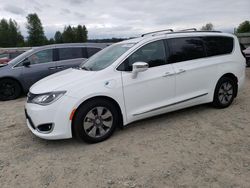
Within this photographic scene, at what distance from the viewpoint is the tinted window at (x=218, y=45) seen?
15.8ft

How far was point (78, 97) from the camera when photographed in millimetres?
3469

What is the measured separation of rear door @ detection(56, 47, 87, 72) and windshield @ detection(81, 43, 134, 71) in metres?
3.06

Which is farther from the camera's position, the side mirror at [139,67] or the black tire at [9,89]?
the black tire at [9,89]

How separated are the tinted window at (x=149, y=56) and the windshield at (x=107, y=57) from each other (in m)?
0.21

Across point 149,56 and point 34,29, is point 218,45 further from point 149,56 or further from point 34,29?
point 34,29

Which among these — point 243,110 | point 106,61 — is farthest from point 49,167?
point 243,110

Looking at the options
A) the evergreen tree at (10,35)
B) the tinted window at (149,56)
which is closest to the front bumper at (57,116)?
the tinted window at (149,56)

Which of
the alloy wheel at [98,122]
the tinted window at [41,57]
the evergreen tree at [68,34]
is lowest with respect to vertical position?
the alloy wheel at [98,122]

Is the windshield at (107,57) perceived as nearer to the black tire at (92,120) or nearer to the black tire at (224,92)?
the black tire at (92,120)

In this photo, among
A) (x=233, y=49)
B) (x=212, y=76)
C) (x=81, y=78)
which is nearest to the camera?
(x=81, y=78)

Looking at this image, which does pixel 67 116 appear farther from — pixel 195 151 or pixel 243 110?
pixel 243 110

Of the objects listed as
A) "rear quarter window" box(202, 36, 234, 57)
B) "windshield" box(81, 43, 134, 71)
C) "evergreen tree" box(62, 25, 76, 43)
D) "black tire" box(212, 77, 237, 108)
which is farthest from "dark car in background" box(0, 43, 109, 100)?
"evergreen tree" box(62, 25, 76, 43)

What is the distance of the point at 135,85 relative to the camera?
3896 mm

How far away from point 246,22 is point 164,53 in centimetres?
8089
